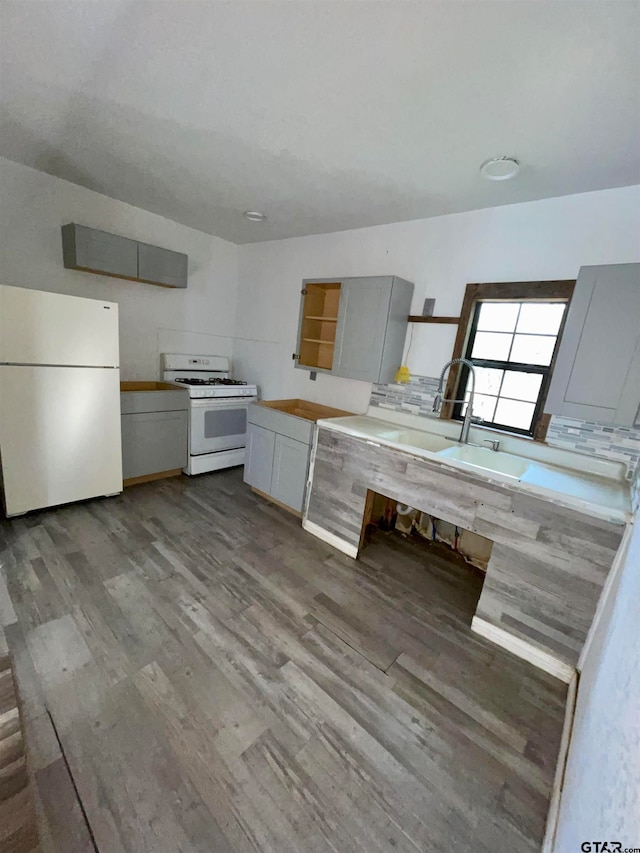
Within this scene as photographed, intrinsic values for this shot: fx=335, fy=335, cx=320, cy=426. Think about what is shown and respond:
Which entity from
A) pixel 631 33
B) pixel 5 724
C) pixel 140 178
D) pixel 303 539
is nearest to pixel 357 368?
pixel 303 539

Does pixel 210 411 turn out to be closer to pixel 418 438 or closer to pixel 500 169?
pixel 418 438

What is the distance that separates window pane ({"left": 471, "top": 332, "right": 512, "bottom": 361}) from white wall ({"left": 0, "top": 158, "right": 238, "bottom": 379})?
2.98 m

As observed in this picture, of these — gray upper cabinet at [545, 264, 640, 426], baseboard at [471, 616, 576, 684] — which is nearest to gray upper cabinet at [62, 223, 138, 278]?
gray upper cabinet at [545, 264, 640, 426]

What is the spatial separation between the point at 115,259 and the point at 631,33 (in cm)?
332

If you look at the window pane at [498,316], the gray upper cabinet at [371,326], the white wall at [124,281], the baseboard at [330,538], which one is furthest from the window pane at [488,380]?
the white wall at [124,281]

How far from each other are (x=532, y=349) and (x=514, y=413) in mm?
442

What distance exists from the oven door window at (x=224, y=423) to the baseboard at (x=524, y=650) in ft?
9.05

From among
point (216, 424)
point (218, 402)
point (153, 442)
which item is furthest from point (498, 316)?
point (153, 442)

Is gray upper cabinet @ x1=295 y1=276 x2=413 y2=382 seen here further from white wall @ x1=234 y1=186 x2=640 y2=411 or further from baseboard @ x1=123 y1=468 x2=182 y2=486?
baseboard @ x1=123 y1=468 x2=182 y2=486

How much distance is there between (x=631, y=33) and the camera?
103cm

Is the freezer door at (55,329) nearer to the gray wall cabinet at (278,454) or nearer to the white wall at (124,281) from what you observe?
the white wall at (124,281)

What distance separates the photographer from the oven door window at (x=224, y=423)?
3.46m

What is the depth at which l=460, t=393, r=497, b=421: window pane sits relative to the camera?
2438 mm

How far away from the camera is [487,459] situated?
214 cm
